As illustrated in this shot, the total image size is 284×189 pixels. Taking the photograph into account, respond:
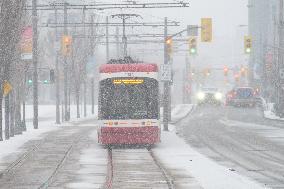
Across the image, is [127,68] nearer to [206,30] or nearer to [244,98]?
[206,30]

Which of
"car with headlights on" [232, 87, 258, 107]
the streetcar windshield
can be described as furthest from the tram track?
"car with headlights on" [232, 87, 258, 107]

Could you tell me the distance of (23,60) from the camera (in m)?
39.9

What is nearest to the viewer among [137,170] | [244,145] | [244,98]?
[137,170]

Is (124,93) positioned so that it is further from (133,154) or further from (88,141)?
(88,141)

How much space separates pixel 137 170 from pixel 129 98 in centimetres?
763

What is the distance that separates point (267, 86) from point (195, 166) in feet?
229

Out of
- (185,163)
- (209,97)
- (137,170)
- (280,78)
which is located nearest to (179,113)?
(209,97)

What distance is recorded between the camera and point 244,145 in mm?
32656

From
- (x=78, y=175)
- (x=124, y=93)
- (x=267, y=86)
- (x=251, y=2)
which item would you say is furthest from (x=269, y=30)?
(x=78, y=175)

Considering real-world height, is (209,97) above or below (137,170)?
below

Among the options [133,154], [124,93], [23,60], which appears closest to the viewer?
[133,154]

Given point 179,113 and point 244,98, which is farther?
point 244,98

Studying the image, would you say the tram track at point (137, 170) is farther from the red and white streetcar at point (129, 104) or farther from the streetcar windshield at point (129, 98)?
the streetcar windshield at point (129, 98)

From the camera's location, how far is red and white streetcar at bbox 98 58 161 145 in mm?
28844
